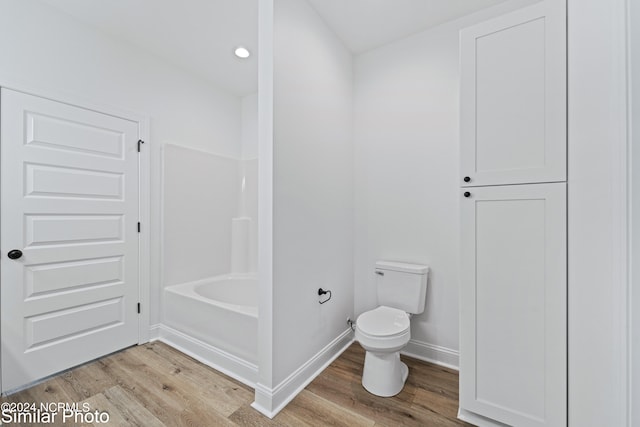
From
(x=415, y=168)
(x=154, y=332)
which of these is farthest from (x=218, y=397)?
(x=415, y=168)

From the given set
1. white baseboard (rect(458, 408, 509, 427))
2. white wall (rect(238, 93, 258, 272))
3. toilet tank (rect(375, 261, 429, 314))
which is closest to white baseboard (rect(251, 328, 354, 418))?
toilet tank (rect(375, 261, 429, 314))

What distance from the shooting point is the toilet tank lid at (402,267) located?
2012 millimetres

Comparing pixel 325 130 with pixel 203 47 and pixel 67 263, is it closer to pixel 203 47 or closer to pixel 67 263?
pixel 203 47

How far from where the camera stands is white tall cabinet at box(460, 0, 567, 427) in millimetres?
1212

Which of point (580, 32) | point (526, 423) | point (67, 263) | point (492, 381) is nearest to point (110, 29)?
point (67, 263)

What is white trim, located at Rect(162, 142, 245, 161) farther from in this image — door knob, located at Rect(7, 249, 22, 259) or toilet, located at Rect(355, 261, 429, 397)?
toilet, located at Rect(355, 261, 429, 397)

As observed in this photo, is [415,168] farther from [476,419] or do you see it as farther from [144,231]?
[144,231]

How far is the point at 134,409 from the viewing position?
1.53 m

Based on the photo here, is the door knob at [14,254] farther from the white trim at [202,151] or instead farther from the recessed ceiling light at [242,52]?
the recessed ceiling light at [242,52]

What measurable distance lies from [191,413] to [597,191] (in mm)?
2277

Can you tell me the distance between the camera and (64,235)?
1915 millimetres

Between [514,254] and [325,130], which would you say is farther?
[325,130]

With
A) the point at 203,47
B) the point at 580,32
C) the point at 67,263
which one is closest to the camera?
the point at 580,32

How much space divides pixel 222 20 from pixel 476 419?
3133mm
